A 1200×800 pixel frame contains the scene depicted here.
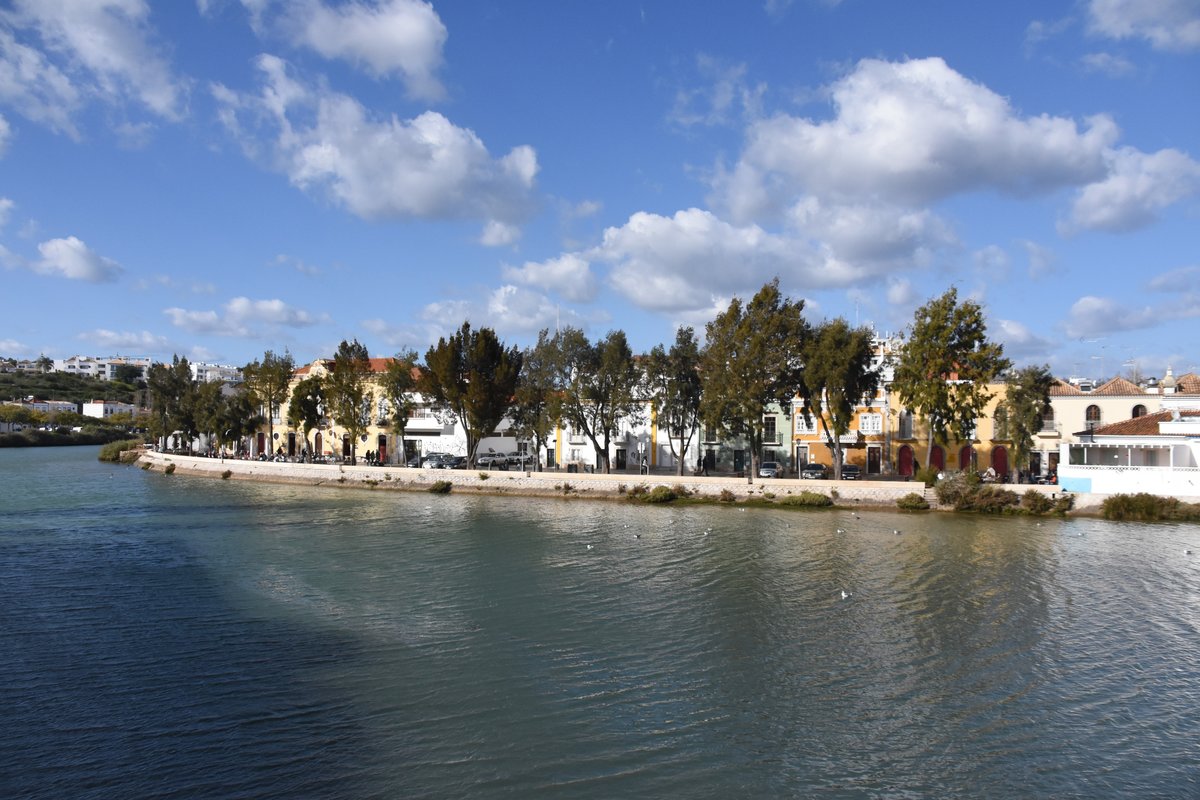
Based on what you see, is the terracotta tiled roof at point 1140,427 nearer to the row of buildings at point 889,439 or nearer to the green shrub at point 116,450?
the row of buildings at point 889,439

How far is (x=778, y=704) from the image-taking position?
14.6 metres

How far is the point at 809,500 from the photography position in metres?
46.0

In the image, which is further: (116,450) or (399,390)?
(116,450)

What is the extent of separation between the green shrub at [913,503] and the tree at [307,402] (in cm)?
5028

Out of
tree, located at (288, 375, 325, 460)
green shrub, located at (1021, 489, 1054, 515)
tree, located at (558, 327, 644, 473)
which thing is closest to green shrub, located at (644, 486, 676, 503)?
tree, located at (558, 327, 644, 473)

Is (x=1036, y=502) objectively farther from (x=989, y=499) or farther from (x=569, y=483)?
(x=569, y=483)

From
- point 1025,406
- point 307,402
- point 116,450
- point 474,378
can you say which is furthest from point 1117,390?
point 116,450

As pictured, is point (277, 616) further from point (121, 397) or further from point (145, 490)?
point (121, 397)

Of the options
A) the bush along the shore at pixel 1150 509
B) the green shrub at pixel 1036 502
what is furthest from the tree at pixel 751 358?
the bush along the shore at pixel 1150 509

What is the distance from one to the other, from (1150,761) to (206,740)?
15.0 m

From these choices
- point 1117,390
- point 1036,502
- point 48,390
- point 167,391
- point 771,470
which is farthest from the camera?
point 48,390

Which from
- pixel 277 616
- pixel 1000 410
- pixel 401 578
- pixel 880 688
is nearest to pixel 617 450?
pixel 1000 410

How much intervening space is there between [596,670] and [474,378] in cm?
4517

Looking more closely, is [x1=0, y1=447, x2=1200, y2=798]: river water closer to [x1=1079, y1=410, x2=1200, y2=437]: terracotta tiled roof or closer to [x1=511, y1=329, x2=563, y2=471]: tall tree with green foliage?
[x1=1079, y1=410, x2=1200, y2=437]: terracotta tiled roof
